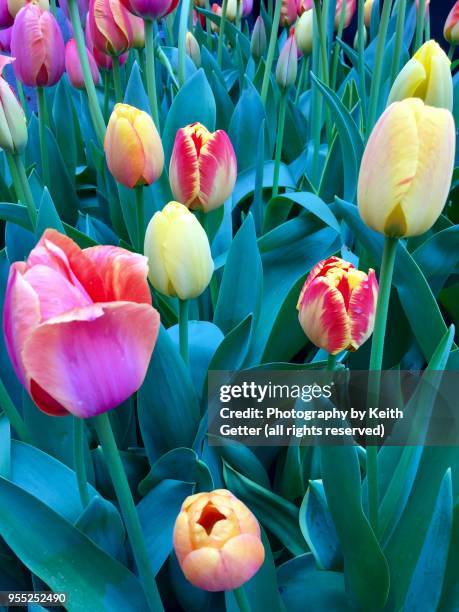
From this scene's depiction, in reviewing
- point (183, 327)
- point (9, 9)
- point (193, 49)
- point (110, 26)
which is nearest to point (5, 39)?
point (9, 9)

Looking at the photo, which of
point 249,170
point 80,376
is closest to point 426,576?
point 80,376

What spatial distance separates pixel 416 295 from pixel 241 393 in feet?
0.65

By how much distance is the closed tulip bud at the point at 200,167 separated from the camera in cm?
61

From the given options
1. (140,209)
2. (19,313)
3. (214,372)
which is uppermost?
(19,313)

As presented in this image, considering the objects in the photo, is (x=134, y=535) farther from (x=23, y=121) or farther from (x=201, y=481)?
(x=23, y=121)

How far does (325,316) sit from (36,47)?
56 cm

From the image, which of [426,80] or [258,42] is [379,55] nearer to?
[426,80]

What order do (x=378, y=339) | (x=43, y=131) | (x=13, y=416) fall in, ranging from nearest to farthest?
(x=378, y=339) → (x=13, y=416) → (x=43, y=131)

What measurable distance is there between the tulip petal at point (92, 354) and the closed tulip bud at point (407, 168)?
17cm

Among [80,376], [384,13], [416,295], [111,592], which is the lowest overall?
[111,592]

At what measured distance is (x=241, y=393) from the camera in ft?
2.06

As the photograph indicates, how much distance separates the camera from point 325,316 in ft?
1.50

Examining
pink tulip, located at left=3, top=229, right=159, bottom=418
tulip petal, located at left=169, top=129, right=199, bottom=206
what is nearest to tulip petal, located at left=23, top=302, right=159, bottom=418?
pink tulip, located at left=3, top=229, right=159, bottom=418

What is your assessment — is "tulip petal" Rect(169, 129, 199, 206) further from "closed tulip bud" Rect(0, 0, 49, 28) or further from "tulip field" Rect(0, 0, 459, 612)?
"closed tulip bud" Rect(0, 0, 49, 28)
